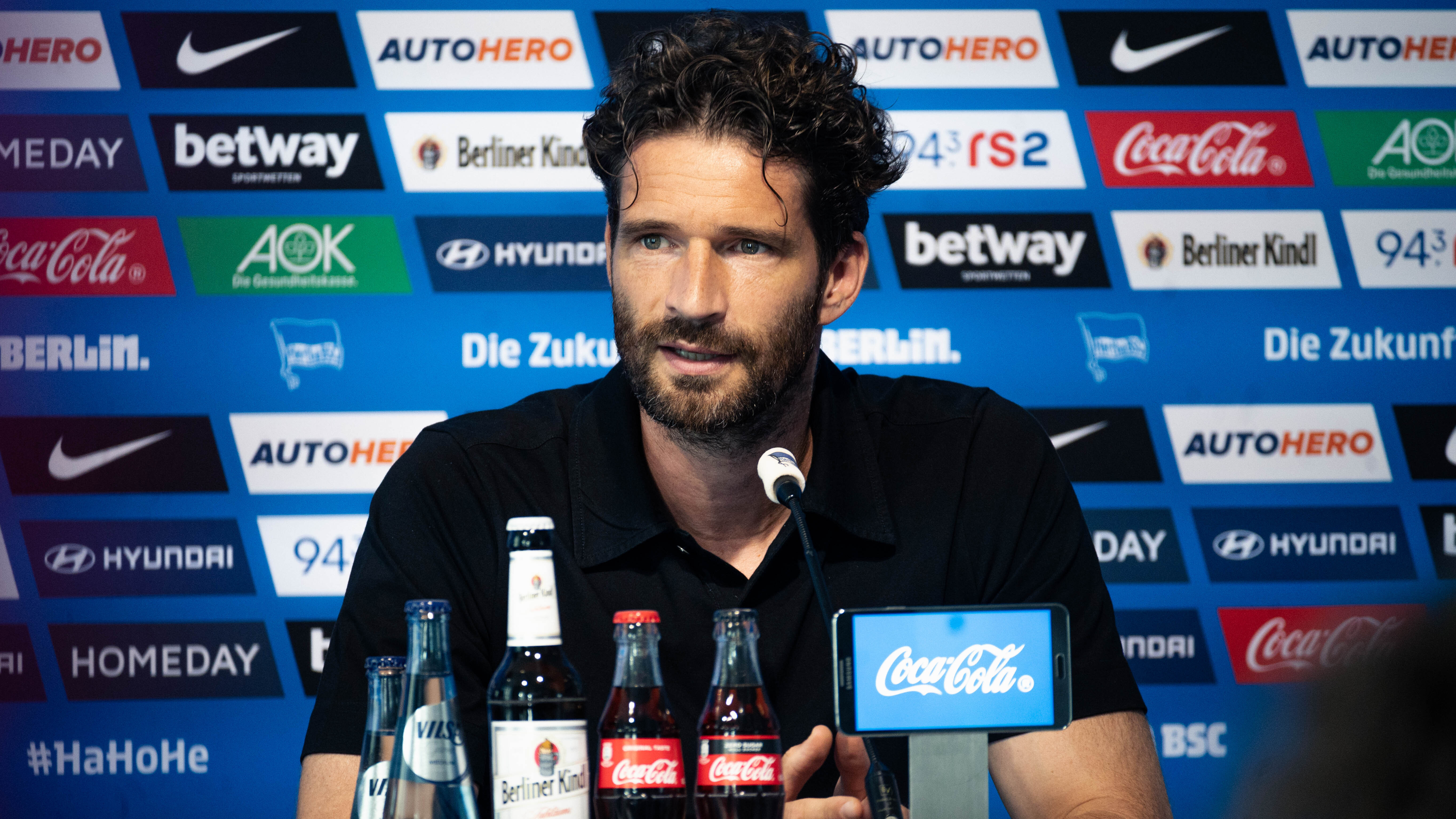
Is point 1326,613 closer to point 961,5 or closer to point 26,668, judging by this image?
point 961,5

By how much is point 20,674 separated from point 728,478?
6.82 ft

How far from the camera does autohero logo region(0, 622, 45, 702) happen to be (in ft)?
8.87

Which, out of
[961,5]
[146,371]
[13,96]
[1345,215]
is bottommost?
[146,371]

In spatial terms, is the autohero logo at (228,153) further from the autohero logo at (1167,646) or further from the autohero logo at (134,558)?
the autohero logo at (1167,646)

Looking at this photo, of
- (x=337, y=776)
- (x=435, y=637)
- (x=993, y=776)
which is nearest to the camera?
(x=435, y=637)

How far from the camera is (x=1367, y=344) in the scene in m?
2.84

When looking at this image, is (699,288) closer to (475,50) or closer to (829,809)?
(829,809)

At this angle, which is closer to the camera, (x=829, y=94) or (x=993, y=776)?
(x=993, y=776)

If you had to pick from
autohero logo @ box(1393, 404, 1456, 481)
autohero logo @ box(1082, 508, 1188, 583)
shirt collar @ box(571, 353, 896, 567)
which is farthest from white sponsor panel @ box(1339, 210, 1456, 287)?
shirt collar @ box(571, 353, 896, 567)

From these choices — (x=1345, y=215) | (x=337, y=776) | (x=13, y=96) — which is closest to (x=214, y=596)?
(x=13, y=96)

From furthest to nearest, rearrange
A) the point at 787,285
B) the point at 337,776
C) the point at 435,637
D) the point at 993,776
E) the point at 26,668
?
the point at 26,668
the point at 787,285
the point at 993,776
the point at 337,776
the point at 435,637

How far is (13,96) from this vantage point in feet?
9.16

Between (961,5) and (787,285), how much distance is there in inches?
68.1

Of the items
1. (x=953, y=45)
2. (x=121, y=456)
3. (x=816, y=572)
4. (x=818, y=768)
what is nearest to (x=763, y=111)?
(x=816, y=572)
